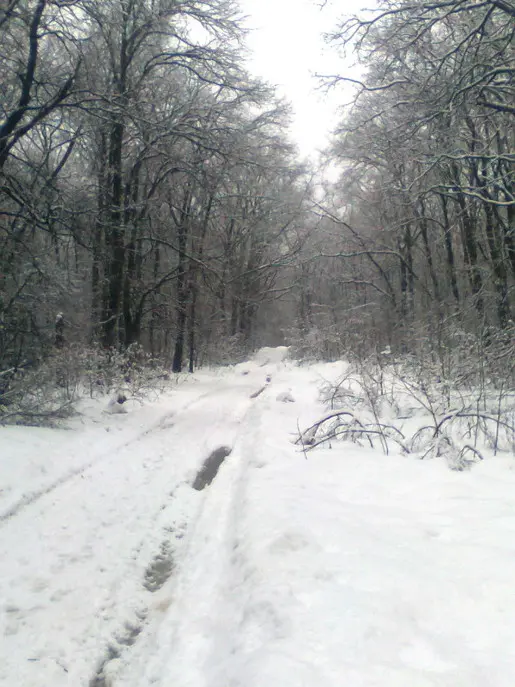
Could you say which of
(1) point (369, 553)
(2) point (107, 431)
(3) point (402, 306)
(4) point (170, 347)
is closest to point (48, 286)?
(2) point (107, 431)

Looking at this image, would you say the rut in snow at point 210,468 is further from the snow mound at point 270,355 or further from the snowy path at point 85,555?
the snow mound at point 270,355

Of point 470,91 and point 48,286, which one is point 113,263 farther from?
point 470,91

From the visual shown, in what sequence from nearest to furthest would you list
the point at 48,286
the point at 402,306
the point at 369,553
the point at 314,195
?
the point at 369,553
the point at 48,286
the point at 402,306
the point at 314,195

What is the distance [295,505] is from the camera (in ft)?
11.6

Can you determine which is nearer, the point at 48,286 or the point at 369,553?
the point at 369,553

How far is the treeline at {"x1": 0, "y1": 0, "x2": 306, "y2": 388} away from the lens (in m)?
6.74

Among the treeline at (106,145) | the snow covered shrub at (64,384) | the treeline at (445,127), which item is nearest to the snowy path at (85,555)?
the snow covered shrub at (64,384)

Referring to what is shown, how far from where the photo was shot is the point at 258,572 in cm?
261

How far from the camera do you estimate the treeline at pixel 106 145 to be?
265 inches

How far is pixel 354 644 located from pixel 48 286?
7.63 meters

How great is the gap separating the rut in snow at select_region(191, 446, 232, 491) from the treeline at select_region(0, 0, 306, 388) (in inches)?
119

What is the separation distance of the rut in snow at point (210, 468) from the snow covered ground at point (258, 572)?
0.12 meters

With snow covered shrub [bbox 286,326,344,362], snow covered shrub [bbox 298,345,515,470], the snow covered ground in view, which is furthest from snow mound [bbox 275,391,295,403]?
snow covered shrub [bbox 286,326,344,362]

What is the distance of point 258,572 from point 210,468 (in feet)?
8.66
